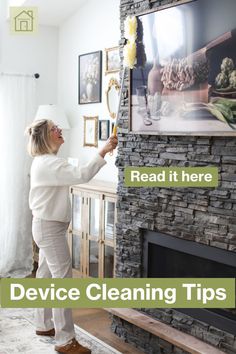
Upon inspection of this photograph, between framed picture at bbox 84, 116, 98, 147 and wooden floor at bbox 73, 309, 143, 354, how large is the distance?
145 centimetres

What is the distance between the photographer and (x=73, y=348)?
3.47 meters

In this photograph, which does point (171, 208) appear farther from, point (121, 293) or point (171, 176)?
point (121, 293)

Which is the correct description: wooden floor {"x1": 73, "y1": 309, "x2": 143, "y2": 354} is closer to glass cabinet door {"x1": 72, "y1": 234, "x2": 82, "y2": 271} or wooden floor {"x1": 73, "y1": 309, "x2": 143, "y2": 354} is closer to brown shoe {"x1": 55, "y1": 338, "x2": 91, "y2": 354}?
brown shoe {"x1": 55, "y1": 338, "x2": 91, "y2": 354}

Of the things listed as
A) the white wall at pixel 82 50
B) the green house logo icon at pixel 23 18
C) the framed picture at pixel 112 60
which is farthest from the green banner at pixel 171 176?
the green house logo icon at pixel 23 18

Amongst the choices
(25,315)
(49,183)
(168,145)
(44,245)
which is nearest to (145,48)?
(168,145)

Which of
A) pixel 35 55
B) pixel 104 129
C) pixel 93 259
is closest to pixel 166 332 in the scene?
pixel 93 259

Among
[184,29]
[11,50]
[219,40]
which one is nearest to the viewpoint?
[219,40]

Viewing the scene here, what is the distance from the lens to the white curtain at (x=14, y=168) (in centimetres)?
522

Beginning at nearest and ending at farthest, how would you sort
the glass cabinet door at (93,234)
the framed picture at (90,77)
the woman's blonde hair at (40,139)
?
the woman's blonde hair at (40,139) < the glass cabinet door at (93,234) < the framed picture at (90,77)

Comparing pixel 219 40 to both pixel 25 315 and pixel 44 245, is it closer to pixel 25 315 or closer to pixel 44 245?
pixel 44 245

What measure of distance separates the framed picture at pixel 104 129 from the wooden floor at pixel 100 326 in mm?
1428

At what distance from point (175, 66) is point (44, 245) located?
1.30 m

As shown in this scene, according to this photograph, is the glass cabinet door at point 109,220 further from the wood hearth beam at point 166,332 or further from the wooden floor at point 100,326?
the wood hearth beam at point 166,332

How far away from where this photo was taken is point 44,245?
344 centimetres
